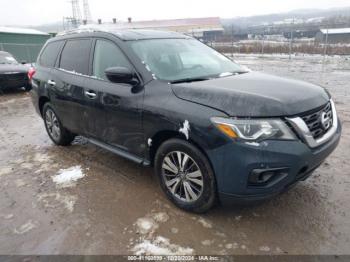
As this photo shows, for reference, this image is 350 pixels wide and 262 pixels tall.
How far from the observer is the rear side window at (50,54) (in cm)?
491

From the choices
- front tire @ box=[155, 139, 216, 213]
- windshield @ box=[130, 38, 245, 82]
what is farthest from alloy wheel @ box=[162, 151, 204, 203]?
windshield @ box=[130, 38, 245, 82]

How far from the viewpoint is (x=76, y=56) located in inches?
172

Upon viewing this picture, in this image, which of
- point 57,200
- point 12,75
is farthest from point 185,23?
point 57,200

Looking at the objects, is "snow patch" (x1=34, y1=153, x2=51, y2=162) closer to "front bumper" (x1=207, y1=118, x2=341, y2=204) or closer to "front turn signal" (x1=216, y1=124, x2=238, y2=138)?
"front bumper" (x1=207, y1=118, x2=341, y2=204)

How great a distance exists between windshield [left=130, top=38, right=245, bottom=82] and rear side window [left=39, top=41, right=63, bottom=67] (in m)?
1.90

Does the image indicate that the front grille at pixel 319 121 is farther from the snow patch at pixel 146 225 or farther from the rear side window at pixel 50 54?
the rear side window at pixel 50 54

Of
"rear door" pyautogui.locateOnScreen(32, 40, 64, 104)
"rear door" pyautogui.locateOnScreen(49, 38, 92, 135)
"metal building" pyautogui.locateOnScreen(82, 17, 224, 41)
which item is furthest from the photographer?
"metal building" pyautogui.locateOnScreen(82, 17, 224, 41)

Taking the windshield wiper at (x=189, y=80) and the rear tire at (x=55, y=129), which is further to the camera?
the rear tire at (x=55, y=129)

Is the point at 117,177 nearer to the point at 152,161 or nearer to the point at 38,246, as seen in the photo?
the point at 152,161

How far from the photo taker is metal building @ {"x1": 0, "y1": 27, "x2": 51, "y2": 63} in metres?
22.7

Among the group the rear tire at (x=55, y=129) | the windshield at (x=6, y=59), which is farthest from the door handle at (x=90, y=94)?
the windshield at (x=6, y=59)

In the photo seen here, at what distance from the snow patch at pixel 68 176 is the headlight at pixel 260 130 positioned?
239 centimetres

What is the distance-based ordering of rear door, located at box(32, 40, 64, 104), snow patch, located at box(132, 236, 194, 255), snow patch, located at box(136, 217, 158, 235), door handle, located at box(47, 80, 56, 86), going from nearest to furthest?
1. snow patch, located at box(132, 236, 194, 255)
2. snow patch, located at box(136, 217, 158, 235)
3. door handle, located at box(47, 80, 56, 86)
4. rear door, located at box(32, 40, 64, 104)

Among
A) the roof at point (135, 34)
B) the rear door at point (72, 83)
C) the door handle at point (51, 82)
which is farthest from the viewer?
the door handle at point (51, 82)
